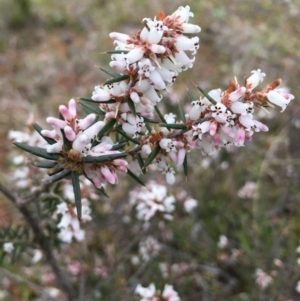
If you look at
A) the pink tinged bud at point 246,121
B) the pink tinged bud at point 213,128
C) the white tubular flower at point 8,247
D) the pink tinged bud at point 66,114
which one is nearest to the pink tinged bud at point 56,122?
the pink tinged bud at point 66,114

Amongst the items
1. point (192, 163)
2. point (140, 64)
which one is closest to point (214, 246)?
point (192, 163)

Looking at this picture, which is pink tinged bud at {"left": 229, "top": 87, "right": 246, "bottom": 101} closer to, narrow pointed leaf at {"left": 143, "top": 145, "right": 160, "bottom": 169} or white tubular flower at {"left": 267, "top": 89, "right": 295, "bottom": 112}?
white tubular flower at {"left": 267, "top": 89, "right": 295, "bottom": 112}

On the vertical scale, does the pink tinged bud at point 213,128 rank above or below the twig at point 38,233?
below

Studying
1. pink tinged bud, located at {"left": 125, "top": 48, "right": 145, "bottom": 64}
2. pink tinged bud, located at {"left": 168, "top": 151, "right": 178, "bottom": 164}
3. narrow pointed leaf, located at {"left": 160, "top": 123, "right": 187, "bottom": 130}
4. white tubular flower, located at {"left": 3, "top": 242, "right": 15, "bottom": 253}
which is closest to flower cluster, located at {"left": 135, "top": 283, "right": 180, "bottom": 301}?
white tubular flower, located at {"left": 3, "top": 242, "right": 15, "bottom": 253}

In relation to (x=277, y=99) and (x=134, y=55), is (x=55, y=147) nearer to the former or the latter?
(x=134, y=55)

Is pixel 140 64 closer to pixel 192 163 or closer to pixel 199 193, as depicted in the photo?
pixel 199 193

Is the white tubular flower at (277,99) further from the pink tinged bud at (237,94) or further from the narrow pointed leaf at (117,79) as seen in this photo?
the narrow pointed leaf at (117,79)
